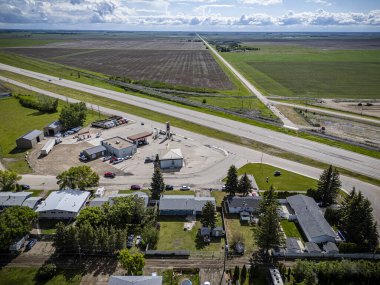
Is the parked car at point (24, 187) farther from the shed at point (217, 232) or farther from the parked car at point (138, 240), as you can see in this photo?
the shed at point (217, 232)

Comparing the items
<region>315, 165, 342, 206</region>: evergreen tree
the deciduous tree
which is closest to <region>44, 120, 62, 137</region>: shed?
the deciduous tree

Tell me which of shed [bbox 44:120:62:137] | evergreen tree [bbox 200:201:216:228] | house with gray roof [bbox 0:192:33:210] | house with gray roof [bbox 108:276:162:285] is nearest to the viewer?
house with gray roof [bbox 108:276:162:285]

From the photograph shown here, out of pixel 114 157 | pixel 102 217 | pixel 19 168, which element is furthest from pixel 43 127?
pixel 102 217

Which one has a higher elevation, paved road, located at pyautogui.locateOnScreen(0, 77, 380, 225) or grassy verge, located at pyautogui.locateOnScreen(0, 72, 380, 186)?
grassy verge, located at pyautogui.locateOnScreen(0, 72, 380, 186)

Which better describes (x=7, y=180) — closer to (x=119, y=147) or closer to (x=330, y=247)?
(x=119, y=147)

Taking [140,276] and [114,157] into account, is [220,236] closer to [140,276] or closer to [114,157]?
[140,276]

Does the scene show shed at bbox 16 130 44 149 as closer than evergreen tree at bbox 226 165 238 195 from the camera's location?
No

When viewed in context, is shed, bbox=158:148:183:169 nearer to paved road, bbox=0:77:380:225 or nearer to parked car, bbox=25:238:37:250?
paved road, bbox=0:77:380:225
